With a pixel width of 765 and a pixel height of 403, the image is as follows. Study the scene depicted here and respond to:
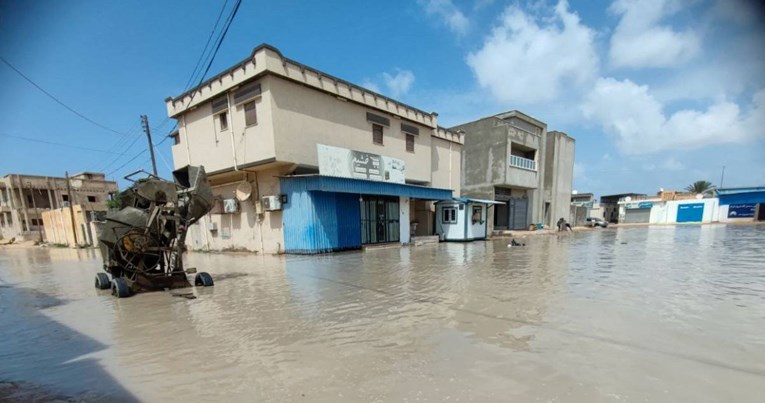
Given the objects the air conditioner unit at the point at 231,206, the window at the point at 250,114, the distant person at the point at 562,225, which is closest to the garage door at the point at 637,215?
the distant person at the point at 562,225

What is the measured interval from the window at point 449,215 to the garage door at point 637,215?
39.1m

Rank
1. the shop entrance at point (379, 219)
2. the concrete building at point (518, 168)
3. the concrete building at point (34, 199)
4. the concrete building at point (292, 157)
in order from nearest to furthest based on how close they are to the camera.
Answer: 1. the concrete building at point (292, 157)
2. the shop entrance at point (379, 219)
3. the concrete building at point (518, 168)
4. the concrete building at point (34, 199)

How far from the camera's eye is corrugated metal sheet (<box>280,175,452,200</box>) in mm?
11789

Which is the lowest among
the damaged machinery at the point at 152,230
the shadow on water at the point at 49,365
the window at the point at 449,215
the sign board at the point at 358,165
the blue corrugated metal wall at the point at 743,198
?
the shadow on water at the point at 49,365

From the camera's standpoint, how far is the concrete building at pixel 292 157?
11.7m

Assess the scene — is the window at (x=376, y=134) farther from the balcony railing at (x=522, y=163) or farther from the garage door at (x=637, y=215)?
the garage door at (x=637, y=215)

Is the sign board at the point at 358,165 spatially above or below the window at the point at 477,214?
above

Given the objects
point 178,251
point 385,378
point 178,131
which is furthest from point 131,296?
point 178,131

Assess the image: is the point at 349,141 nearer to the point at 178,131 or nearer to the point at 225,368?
the point at 178,131

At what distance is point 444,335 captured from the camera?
3875 mm

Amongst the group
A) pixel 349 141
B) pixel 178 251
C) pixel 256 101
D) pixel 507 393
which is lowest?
pixel 507 393

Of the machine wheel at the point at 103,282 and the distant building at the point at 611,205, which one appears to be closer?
the machine wheel at the point at 103,282

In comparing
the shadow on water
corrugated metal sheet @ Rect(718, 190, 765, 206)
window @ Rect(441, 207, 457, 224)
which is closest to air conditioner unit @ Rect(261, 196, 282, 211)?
the shadow on water

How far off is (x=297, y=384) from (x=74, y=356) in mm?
3183
